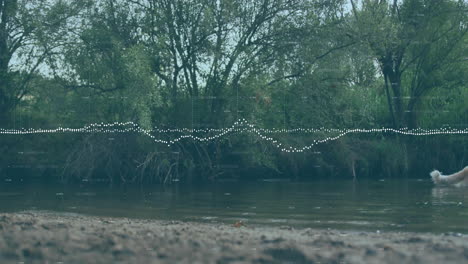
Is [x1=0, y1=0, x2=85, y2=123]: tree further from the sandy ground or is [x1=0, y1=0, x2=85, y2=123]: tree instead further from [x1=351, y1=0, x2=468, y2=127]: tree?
the sandy ground

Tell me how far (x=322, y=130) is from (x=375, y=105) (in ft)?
18.9

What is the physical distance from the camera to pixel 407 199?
20609mm

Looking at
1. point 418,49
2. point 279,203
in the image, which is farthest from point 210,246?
point 418,49

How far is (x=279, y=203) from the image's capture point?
779 inches

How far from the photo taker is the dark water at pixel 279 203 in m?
15.3

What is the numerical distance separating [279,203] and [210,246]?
9.48 m

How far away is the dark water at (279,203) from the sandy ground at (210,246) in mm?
2542

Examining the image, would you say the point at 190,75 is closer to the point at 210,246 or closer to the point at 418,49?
the point at 418,49

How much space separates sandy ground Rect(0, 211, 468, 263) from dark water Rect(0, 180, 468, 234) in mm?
2542

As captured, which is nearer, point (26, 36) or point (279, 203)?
point (279, 203)

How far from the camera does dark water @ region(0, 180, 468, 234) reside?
1528 centimetres
